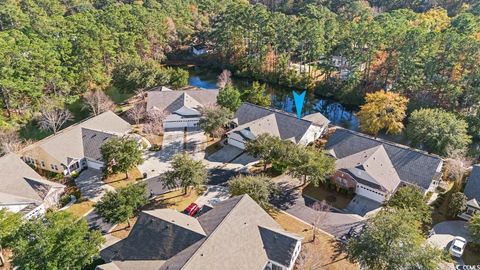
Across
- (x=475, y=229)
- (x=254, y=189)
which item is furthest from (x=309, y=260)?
(x=475, y=229)

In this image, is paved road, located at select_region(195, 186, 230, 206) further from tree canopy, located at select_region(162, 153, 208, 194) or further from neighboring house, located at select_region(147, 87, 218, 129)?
neighboring house, located at select_region(147, 87, 218, 129)

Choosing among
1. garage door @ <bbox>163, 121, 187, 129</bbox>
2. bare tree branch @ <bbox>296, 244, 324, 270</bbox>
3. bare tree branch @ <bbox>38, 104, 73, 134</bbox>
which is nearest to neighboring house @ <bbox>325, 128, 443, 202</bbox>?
bare tree branch @ <bbox>296, 244, 324, 270</bbox>

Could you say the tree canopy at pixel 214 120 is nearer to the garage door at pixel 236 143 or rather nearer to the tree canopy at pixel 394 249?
the garage door at pixel 236 143

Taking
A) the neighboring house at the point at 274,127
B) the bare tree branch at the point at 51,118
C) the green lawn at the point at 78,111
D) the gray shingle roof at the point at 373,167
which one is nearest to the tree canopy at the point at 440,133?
the gray shingle roof at the point at 373,167

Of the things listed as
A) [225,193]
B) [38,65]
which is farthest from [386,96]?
[38,65]

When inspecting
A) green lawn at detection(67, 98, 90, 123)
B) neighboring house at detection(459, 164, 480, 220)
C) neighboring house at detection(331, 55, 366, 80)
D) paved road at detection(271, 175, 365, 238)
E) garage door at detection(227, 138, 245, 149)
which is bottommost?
paved road at detection(271, 175, 365, 238)

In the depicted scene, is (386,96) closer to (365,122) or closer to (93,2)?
(365,122)
